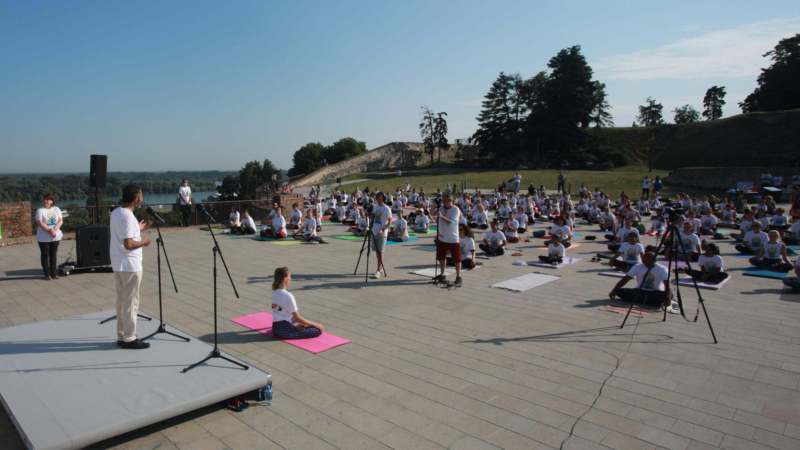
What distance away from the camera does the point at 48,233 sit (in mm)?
9578

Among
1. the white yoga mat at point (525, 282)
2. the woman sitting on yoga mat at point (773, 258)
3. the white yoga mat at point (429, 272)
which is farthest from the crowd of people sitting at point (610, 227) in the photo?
the white yoga mat at point (525, 282)

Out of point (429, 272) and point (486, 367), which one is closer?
point (486, 367)

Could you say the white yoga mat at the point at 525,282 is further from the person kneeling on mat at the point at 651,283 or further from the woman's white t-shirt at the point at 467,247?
the person kneeling on mat at the point at 651,283

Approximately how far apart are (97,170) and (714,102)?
290 ft

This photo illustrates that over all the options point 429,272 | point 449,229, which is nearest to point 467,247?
point 429,272

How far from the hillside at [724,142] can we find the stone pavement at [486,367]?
3735 cm

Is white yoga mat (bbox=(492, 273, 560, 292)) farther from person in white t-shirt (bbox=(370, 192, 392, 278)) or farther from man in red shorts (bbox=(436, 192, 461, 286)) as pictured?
person in white t-shirt (bbox=(370, 192, 392, 278))

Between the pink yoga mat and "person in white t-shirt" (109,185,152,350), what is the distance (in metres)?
1.64

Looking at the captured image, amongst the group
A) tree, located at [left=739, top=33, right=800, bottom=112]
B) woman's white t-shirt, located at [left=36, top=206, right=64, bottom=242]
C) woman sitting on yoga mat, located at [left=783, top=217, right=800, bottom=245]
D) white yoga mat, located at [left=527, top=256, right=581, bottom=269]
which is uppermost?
tree, located at [left=739, top=33, right=800, bottom=112]

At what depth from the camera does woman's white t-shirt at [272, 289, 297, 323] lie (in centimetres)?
604

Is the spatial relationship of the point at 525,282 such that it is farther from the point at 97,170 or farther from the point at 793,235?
the point at 97,170

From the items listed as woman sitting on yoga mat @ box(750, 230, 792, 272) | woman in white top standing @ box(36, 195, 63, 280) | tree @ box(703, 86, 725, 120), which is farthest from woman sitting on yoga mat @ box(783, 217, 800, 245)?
tree @ box(703, 86, 725, 120)

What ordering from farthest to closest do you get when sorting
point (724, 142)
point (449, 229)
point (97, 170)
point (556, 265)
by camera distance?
point (724, 142)
point (97, 170)
point (556, 265)
point (449, 229)

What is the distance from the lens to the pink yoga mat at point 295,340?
6000 mm
